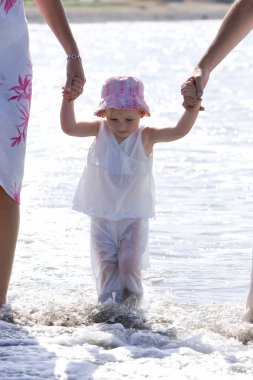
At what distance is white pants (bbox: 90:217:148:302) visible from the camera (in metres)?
5.92

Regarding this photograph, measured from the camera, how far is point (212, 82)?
2250 centimetres

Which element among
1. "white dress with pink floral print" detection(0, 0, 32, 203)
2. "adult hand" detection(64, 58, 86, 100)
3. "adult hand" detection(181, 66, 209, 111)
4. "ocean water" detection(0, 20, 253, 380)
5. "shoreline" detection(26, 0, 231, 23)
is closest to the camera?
"ocean water" detection(0, 20, 253, 380)

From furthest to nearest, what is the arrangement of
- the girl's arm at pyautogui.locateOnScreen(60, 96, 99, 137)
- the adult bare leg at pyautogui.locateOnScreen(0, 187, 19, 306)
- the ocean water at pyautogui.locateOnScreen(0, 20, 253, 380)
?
the girl's arm at pyautogui.locateOnScreen(60, 96, 99, 137), the adult bare leg at pyautogui.locateOnScreen(0, 187, 19, 306), the ocean water at pyautogui.locateOnScreen(0, 20, 253, 380)

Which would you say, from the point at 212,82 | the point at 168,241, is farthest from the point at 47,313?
the point at 212,82

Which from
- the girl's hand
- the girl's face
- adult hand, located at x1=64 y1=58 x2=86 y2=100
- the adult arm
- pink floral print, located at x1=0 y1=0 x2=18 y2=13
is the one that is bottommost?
the girl's face

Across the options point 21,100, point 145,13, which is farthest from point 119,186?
point 145,13

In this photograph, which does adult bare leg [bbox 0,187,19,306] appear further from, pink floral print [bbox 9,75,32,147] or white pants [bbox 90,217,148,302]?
white pants [bbox 90,217,148,302]

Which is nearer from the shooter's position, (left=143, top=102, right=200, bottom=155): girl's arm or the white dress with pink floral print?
the white dress with pink floral print

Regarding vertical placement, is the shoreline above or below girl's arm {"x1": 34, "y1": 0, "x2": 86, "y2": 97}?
above

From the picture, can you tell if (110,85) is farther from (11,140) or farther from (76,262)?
(76,262)

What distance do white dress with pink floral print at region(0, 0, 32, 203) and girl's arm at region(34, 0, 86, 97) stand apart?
238 mm

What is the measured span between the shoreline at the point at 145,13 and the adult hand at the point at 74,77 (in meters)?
56.1

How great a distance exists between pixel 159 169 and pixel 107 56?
22745mm

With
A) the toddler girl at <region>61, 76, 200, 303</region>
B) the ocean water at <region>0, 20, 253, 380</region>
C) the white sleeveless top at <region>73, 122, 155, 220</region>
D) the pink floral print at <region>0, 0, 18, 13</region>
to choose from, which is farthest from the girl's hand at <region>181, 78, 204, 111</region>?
the ocean water at <region>0, 20, 253, 380</region>
